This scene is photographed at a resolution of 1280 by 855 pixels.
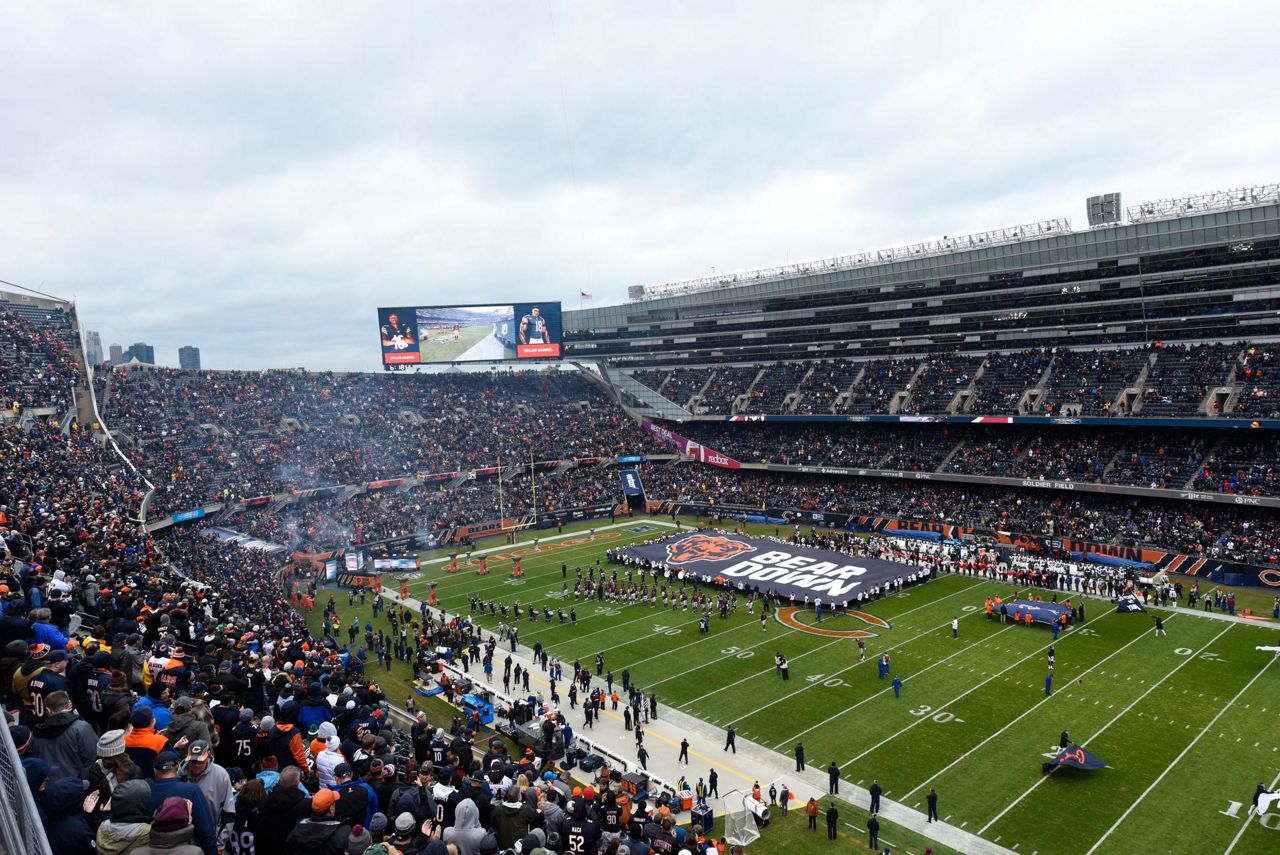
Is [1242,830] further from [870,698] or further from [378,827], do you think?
[378,827]

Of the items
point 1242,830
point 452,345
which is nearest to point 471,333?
point 452,345

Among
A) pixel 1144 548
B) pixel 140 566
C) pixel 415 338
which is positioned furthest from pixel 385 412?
pixel 1144 548

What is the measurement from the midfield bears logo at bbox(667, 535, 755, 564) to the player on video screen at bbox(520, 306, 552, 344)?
3130 centimetres

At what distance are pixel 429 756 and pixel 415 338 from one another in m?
59.8

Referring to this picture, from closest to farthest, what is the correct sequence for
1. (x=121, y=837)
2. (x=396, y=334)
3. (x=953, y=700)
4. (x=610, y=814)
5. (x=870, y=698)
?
(x=121, y=837) → (x=610, y=814) → (x=953, y=700) → (x=870, y=698) → (x=396, y=334)

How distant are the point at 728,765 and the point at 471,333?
180ft

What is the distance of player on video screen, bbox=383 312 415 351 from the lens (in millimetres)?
67562

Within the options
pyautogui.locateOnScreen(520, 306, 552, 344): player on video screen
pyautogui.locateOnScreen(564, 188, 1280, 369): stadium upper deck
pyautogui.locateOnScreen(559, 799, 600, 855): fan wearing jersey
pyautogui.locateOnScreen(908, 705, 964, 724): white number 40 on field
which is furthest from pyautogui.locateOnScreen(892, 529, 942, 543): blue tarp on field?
pyautogui.locateOnScreen(559, 799, 600, 855): fan wearing jersey

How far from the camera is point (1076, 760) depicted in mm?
18875

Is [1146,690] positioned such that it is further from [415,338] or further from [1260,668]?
[415,338]

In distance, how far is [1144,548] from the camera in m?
38.7

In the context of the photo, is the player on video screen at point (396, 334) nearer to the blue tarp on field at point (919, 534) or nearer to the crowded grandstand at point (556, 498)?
the crowded grandstand at point (556, 498)

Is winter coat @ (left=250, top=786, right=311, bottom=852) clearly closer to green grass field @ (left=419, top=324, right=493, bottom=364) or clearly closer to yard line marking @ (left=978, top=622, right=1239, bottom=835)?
yard line marking @ (left=978, top=622, right=1239, bottom=835)

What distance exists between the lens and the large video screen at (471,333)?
67688 millimetres
